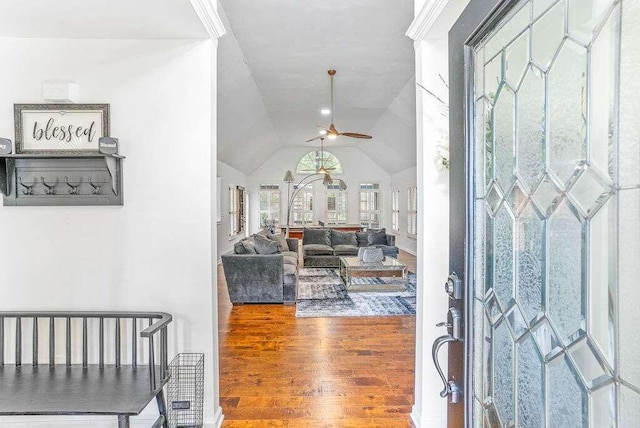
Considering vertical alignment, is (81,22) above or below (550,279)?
above

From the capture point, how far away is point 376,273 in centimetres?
549

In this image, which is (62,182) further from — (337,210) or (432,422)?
(337,210)

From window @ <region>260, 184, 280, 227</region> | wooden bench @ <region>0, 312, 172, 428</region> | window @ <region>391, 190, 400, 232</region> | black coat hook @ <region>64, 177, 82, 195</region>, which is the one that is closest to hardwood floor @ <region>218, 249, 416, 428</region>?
wooden bench @ <region>0, 312, 172, 428</region>

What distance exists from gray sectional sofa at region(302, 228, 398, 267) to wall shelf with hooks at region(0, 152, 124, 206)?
5598 millimetres

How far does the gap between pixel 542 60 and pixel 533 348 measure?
665mm

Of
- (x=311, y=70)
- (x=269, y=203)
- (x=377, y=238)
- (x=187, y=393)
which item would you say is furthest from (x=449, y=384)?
(x=269, y=203)

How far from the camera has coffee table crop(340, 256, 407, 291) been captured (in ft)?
17.7

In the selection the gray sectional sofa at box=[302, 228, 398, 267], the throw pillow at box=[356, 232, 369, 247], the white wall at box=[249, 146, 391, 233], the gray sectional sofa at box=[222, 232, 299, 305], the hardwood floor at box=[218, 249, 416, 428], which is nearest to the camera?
the hardwood floor at box=[218, 249, 416, 428]

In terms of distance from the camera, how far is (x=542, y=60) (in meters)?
0.82

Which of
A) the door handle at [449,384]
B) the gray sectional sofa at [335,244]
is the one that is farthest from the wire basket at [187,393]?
the gray sectional sofa at [335,244]

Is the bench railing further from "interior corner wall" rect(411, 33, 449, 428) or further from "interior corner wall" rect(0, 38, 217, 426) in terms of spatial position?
"interior corner wall" rect(411, 33, 449, 428)

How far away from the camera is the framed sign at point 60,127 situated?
207cm

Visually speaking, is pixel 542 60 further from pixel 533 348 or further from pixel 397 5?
pixel 397 5

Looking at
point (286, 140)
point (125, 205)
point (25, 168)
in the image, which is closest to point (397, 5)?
point (125, 205)
